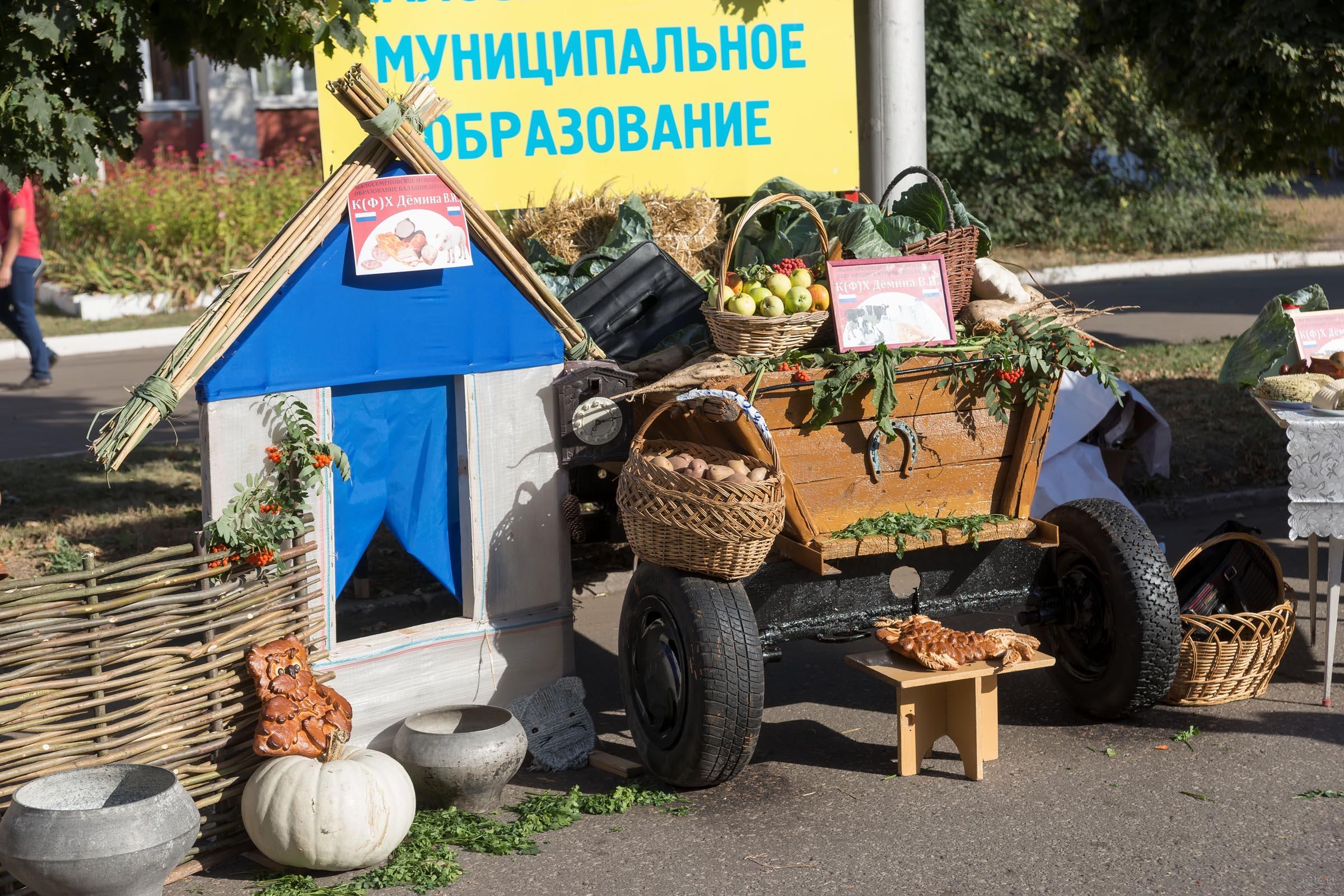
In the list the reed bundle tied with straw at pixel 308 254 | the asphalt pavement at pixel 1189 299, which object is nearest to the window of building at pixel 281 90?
the asphalt pavement at pixel 1189 299

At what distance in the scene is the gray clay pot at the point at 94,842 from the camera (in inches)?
133

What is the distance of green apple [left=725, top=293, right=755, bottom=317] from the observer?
15.0 feet

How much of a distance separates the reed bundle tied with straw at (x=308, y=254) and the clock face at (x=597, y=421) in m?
0.38

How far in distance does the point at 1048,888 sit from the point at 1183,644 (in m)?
1.46

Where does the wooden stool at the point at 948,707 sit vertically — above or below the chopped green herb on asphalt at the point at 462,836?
above

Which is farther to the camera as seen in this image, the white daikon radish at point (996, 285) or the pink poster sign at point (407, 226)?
the white daikon radish at point (996, 285)

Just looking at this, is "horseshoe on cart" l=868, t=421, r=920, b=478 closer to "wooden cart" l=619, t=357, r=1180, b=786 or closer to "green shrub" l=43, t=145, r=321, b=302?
"wooden cart" l=619, t=357, r=1180, b=786

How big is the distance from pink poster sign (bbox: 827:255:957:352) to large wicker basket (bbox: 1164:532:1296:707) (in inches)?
54.3

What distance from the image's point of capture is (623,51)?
260 inches

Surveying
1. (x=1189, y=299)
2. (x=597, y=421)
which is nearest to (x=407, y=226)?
(x=597, y=421)

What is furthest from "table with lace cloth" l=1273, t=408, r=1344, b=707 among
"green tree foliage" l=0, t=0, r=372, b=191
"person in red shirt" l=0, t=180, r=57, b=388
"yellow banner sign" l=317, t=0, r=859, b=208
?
"person in red shirt" l=0, t=180, r=57, b=388

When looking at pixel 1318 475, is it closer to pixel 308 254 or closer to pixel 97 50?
pixel 308 254

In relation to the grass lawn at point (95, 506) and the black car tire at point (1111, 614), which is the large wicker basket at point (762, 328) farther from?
the grass lawn at point (95, 506)

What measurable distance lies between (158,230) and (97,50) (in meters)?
Result: 10.5
